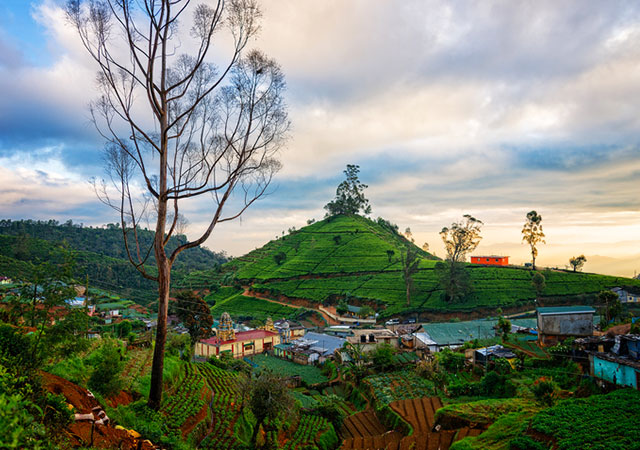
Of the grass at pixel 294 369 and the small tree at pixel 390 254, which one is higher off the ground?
the small tree at pixel 390 254

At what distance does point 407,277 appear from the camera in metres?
47.8

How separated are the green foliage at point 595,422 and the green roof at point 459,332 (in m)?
16.8

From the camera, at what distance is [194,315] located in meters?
29.7

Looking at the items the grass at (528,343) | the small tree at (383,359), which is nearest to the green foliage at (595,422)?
the grass at (528,343)

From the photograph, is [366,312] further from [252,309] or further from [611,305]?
[611,305]

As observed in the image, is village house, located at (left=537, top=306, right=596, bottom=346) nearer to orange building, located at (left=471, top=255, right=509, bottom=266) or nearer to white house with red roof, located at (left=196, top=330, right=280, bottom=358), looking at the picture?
white house with red roof, located at (left=196, top=330, right=280, bottom=358)

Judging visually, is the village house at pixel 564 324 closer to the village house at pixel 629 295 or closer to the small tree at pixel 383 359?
the small tree at pixel 383 359

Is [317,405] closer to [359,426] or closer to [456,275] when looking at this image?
[359,426]

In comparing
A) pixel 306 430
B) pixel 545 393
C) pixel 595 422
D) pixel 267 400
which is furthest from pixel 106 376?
pixel 545 393

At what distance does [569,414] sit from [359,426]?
10276 mm

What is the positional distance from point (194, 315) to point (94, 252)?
58.7 meters

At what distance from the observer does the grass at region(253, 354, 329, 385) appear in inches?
1047

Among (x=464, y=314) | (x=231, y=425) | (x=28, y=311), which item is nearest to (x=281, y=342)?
(x=464, y=314)

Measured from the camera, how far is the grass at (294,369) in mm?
26594
